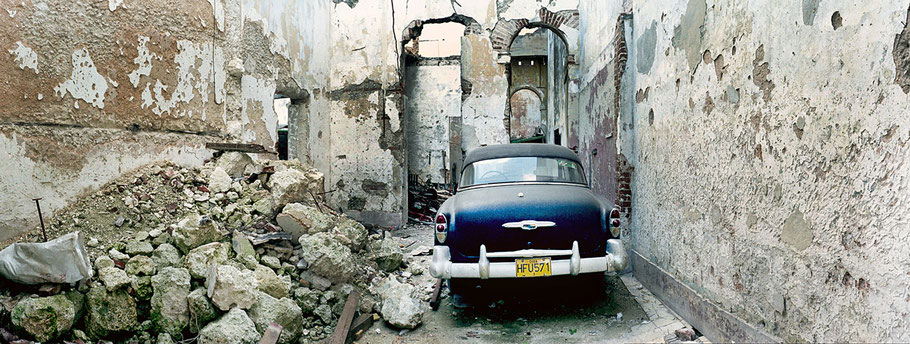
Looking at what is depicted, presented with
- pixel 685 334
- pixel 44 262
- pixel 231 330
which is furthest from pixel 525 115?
pixel 44 262

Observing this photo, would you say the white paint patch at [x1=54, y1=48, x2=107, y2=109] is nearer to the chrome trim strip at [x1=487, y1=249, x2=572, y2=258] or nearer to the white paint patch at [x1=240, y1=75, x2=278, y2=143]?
the white paint patch at [x1=240, y1=75, x2=278, y2=143]

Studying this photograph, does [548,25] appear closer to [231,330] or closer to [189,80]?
[189,80]

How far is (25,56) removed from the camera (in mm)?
4105

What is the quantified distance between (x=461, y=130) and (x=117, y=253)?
1019cm

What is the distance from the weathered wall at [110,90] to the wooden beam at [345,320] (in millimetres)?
2546

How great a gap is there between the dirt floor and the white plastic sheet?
2020mm

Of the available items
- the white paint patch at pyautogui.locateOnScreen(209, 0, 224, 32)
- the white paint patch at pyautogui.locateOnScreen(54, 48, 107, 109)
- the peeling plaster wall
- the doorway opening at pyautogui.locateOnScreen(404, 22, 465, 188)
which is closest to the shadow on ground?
the white paint patch at pyautogui.locateOnScreen(54, 48, 107, 109)

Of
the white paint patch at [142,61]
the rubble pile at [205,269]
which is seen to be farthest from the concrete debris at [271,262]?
the white paint patch at [142,61]

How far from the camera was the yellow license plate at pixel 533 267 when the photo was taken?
427cm

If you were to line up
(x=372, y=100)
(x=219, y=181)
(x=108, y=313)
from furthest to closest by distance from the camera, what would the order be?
(x=372, y=100) < (x=219, y=181) < (x=108, y=313)

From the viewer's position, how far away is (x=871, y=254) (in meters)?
2.14

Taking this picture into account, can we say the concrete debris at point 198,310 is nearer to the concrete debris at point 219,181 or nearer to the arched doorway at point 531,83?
the concrete debris at point 219,181

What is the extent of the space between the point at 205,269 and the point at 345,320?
1112mm

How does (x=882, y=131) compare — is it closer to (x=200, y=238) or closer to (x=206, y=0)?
(x=200, y=238)
